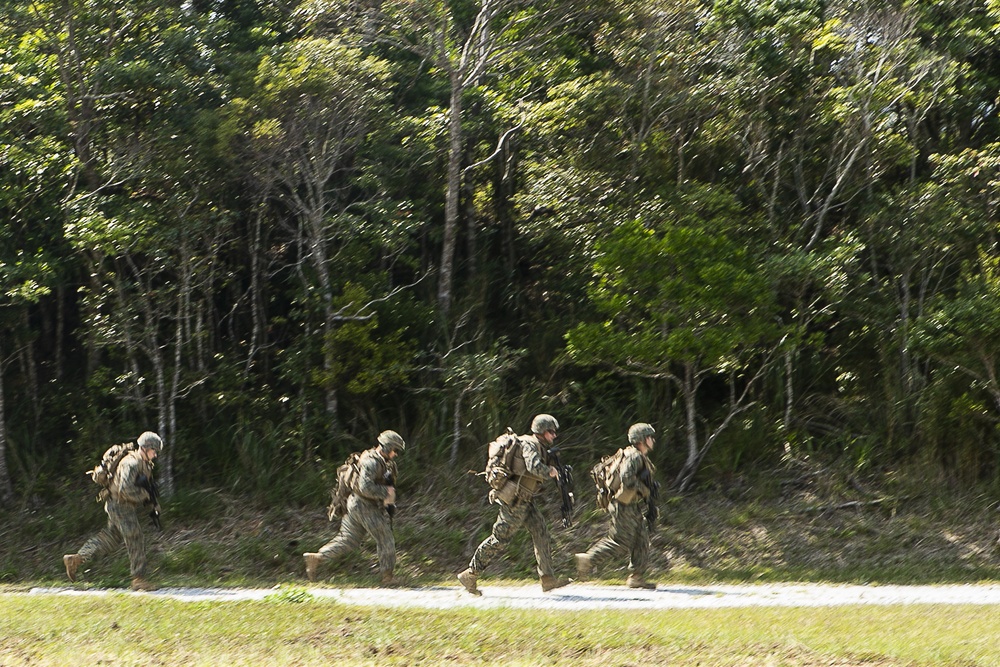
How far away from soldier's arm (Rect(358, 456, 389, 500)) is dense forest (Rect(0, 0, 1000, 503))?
161 inches

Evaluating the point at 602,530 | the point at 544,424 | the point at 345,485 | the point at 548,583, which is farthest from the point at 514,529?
the point at 602,530

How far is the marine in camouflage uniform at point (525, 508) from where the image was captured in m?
10.8

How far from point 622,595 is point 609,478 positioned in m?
1.16

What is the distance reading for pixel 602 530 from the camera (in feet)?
47.3

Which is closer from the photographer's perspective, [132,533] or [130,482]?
[130,482]

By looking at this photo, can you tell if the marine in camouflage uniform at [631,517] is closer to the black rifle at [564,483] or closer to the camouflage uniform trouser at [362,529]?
the black rifle at [564,483]

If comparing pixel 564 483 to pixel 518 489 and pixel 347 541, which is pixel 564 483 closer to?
pixel 518 489

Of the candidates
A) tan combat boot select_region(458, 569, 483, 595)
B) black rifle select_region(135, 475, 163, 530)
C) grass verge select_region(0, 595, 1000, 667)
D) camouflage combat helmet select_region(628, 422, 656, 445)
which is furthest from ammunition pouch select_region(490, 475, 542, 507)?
black rifle select_region(135, 475, 163, 530)

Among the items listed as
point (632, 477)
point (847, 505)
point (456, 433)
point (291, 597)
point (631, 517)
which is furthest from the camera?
point (456, 433)

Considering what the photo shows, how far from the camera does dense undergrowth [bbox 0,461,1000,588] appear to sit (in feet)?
43.9

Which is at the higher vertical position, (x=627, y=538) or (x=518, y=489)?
(x=518, y=489)

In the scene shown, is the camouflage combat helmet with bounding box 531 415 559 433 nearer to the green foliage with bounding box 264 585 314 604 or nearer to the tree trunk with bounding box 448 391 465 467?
the green foliage with bounding box 264 585 314 604

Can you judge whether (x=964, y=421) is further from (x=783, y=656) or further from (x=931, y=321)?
(x=783, y=656)

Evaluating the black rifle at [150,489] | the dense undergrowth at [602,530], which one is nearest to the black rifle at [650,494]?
the dense undergrowth at [602,530]
